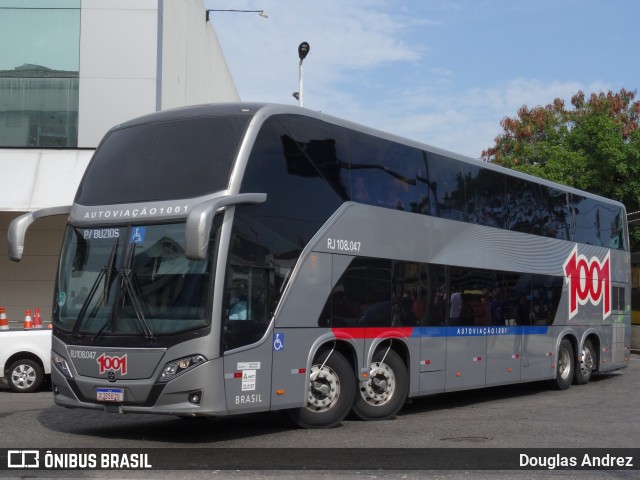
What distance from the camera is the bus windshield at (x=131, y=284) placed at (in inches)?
414

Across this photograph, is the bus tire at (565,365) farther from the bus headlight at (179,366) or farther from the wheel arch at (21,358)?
the bus headlight at (179,366)

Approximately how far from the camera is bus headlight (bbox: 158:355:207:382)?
33.9ft

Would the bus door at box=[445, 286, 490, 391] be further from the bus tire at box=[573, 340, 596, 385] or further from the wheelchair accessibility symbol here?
the bus tire at box=[573, 340, 596, 385]

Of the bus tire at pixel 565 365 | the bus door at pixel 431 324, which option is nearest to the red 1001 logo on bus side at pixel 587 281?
the bus tire at pixel 565 365

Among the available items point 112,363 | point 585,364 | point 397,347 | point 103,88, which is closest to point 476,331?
point 397,347

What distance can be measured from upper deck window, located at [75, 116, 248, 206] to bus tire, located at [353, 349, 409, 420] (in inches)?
156

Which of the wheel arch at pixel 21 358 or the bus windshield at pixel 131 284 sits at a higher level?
the bus windshield at pixel 131 284

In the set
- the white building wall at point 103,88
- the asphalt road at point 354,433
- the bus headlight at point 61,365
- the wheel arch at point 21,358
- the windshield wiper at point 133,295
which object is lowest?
the asphalt road at point 354,433

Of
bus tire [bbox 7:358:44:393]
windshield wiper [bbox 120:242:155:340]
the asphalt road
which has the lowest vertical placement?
the asphalt road

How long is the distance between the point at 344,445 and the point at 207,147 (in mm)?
3792

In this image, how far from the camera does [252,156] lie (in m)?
11.1

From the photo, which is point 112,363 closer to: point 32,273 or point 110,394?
point 110,394

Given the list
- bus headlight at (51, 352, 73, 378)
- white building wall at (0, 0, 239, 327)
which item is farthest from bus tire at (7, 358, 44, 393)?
bus headlight at (51, 352, 73, 378)

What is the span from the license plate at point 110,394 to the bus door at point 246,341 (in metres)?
1.20
